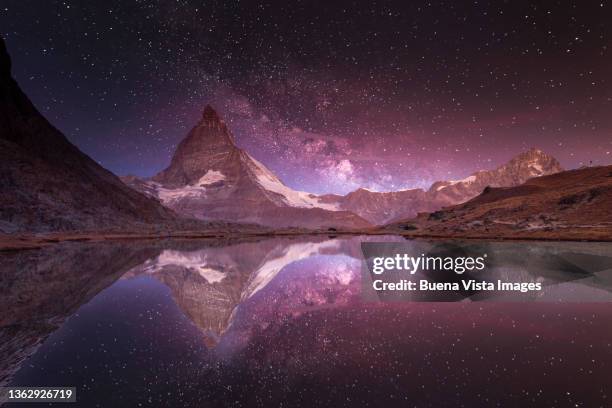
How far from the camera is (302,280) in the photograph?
3212 cm

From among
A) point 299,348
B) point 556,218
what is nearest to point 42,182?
point 299,348

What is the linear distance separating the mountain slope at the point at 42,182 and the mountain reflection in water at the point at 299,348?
394 feet

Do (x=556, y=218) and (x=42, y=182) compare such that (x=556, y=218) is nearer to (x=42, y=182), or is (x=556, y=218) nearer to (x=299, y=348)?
(x=299, y=348)

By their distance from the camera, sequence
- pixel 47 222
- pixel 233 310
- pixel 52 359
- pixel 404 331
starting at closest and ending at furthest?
pixel 52 359 < pixel 404 331 < pixel 233 310 < pixel 47 222

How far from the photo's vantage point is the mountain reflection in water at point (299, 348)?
33.2ft

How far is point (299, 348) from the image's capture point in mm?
13633

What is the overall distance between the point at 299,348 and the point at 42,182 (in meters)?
170

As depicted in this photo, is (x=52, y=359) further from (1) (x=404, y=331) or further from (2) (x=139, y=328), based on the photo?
(1) (x=404, y=331)

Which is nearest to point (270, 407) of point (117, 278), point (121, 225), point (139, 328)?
point (139, 328)

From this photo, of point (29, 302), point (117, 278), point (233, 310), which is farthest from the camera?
point (117, 278)

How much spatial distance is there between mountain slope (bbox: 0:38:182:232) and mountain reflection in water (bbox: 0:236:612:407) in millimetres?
119993

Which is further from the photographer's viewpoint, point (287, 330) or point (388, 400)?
point (287, 330)

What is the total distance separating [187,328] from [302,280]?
16.4 metres

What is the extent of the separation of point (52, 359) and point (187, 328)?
5.21 m
